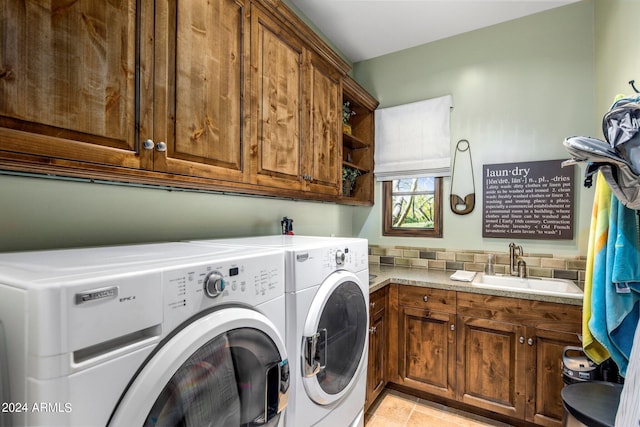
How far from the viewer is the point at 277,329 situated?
1047 mm

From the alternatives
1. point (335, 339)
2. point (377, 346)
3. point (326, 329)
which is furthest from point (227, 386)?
point (377, 346)

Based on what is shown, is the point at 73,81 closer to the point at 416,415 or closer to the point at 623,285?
the point at 623,285

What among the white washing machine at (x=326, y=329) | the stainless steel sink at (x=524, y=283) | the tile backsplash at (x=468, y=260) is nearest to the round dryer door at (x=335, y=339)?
the white washing machine at (x=326, y=329)

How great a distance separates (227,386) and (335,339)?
26.0 inches

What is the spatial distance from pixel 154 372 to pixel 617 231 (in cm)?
184

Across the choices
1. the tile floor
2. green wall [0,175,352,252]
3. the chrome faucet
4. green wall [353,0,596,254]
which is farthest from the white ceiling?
the tile floor

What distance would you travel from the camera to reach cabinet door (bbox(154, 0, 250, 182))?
3.72 ft

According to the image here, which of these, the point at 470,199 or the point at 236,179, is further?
the point at 470,199

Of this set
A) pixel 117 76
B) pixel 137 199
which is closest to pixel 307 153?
pixel 137 199

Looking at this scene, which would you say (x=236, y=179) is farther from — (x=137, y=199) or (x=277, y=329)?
(x=277, y=329)

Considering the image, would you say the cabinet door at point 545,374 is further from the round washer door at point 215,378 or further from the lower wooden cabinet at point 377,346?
the round washer door at point 215,378

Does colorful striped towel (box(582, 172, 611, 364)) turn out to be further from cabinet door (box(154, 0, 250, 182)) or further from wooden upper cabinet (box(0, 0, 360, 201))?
cabinet door (box(154, 0, 250, 182))

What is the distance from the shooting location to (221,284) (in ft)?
2.73

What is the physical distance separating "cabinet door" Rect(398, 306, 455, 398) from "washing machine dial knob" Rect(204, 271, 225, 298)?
1777 mm
